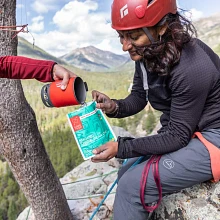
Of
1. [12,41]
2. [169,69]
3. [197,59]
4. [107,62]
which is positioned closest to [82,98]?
[169,69]

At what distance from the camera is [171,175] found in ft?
6.43

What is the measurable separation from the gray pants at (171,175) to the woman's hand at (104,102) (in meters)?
0.52

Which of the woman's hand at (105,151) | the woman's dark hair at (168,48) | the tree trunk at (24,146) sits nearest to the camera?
the woman's dark hair at (168,48)

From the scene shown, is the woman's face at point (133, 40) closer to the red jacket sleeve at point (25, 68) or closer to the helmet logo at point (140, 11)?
the helmet logo at point (140, 11)

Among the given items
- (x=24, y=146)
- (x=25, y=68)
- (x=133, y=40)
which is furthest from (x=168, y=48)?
(x=24, y=146)

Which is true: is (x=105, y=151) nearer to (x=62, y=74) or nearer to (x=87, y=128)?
(x=87, y=128)

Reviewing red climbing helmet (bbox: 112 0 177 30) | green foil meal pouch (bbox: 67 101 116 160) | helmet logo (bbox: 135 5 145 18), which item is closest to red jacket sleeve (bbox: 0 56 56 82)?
green foil meal pouch (bbox: 67 101 116 160)

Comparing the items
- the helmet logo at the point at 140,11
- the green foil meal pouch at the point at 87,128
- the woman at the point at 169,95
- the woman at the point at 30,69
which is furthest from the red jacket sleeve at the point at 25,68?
the helmet logo at the point at 140,11

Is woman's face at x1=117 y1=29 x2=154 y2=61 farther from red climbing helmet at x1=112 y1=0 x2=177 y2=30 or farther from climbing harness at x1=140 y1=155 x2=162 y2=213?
climbing harness at x1=140 y1=155 x2=162 y2=213

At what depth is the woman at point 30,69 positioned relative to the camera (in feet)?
6.49

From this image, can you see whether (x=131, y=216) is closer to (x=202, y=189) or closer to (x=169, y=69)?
(x=202, y=189)

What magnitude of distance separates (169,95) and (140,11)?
0.57 m

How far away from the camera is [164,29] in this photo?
193 centimetres

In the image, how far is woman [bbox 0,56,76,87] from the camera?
1.98 meters
